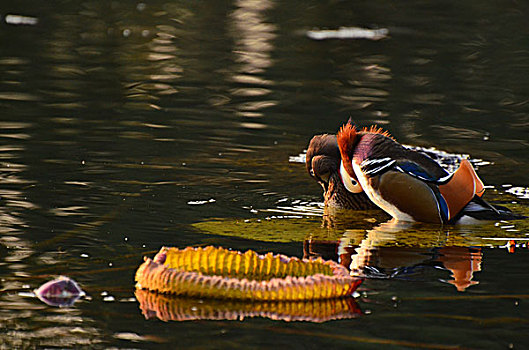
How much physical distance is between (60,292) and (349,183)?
11.1 feet

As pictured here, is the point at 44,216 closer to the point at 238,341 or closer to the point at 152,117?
the point at 238,341

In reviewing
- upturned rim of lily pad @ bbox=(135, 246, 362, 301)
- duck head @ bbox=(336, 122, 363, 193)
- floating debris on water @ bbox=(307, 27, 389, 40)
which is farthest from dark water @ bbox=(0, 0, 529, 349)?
floating debris on water @ bbox=(307, 27, 389, 40)

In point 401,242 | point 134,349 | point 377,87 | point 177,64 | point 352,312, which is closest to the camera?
point 134,349

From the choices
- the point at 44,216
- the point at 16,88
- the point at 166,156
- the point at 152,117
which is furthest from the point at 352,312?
the point at 16,88

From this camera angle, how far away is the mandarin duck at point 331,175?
28.3 feet

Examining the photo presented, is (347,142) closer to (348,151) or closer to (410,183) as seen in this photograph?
(348,151)

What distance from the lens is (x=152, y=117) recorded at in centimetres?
1271

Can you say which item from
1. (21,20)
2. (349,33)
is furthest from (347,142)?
(21,20)

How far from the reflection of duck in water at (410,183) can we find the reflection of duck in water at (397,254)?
233 mm

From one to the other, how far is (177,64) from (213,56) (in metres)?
1.06

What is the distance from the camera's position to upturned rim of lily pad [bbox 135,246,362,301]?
18.4ft

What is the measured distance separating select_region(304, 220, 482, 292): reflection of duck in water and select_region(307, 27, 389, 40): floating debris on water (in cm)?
1391

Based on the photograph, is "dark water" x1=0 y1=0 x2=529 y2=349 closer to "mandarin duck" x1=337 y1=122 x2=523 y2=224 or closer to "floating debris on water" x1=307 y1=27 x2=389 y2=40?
"mandarin duck" x1=337 y1=122 x2=523 y2=224

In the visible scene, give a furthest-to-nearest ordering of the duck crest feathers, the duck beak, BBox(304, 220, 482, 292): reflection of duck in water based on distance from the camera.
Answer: the duck beak, the duck crest feathers, BBox(304, 220, 482, 292): reflection of duck in water
